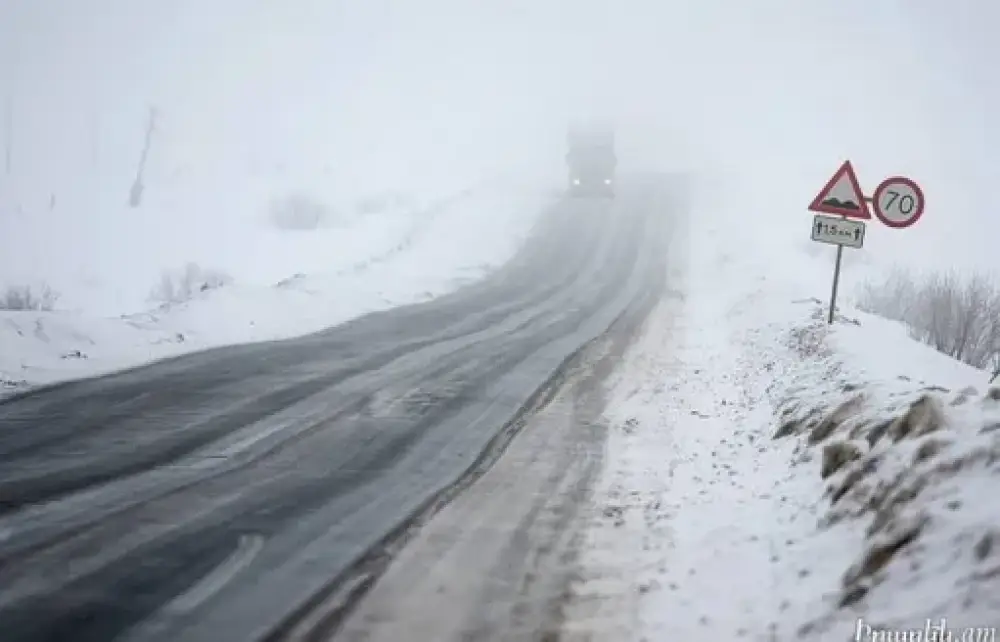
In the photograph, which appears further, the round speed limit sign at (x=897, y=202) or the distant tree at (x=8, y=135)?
the distant tree at (x=8, y=135)

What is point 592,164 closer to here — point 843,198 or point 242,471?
point 843,198

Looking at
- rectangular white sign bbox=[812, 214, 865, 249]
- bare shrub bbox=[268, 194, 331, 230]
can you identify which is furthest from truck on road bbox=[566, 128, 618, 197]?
rectangular white sign bbox=[812, 214, 865, 249]

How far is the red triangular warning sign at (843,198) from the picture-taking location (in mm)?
11180

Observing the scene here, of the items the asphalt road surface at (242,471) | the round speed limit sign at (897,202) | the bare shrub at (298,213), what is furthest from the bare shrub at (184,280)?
the round speed limit sign at (897,202)


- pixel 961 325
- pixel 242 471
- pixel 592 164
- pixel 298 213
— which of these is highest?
pixel 592 164

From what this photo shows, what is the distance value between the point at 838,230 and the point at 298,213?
4417cm

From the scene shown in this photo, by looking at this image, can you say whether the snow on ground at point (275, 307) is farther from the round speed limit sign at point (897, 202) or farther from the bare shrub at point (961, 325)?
the bare shrub at point (961, 325)

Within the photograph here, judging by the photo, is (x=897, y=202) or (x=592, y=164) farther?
(x=592, y=164)

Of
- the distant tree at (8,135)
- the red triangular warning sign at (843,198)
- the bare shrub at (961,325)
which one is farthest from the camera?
the distant tree at (8,135)

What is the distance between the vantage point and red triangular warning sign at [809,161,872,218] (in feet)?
36.7

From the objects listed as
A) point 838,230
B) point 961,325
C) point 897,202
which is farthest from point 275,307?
point 961,325

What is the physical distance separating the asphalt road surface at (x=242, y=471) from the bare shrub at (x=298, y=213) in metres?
36.6

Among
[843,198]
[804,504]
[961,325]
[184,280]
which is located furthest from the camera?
[184,280]

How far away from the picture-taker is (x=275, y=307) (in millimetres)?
15375
